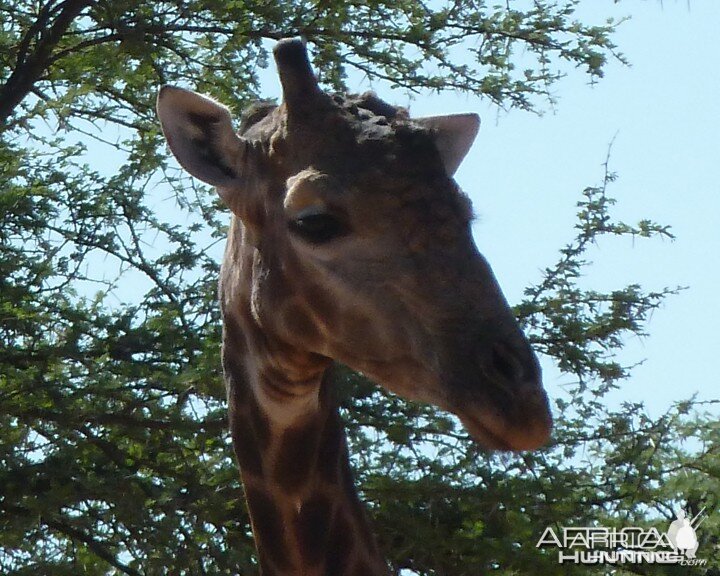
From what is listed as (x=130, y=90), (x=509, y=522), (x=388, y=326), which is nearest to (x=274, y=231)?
(x=388, y=326)

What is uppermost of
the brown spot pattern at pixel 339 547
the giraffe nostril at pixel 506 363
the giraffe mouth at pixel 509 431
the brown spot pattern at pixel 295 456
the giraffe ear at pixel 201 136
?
the giraffe ear at pixel 201 136

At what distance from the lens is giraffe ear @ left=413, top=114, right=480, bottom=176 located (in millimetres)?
4230

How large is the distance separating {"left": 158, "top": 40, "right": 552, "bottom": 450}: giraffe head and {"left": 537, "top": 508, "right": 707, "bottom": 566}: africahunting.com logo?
253cm

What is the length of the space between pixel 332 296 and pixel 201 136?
2.65 ft

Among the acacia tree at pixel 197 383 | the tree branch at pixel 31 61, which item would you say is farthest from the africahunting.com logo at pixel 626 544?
the tree branch at pixel 31 61

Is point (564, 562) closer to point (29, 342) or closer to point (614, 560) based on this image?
point (614, 560)

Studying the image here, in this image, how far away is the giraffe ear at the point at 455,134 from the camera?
4.23m

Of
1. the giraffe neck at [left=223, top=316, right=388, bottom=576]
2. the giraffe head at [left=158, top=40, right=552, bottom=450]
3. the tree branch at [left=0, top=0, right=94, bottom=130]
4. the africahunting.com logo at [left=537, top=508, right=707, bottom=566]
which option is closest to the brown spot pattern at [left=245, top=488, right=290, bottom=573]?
the giraffe neck at [left=223, top=316, right=388, bottom=576]

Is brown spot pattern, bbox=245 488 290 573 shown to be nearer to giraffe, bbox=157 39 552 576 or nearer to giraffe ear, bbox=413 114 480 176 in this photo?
giraffe, bbox=157 39 552 576

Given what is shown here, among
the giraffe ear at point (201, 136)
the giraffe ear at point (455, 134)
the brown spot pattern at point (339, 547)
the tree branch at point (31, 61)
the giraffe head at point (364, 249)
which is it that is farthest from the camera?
the tree branch at point (31, 61)

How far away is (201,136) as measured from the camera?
13.3ft

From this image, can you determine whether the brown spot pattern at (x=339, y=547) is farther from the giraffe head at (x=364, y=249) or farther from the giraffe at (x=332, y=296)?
the giraffe head at (x=364, y=249)

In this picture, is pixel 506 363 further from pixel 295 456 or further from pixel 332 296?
pixel 295 456

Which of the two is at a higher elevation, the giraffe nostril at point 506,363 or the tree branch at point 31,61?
the tree branch at point 31,61
